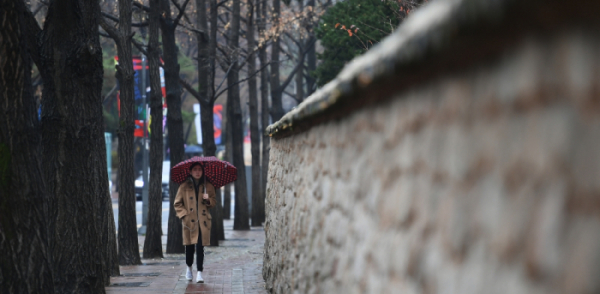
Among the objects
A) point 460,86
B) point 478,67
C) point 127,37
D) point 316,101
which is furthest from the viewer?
point 127,37

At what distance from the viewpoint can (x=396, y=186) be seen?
113 inches

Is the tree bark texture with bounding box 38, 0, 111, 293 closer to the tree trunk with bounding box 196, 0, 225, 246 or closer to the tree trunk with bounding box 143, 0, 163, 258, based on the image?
the tree trunk with bounding box 143, 0, 163, 258

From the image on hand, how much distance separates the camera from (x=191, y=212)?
11.0 metres

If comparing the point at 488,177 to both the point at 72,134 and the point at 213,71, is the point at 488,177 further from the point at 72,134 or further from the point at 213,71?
the point at 213,71

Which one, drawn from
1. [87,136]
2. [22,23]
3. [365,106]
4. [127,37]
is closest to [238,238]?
[127,37]

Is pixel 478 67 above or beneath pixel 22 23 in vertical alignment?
beneath

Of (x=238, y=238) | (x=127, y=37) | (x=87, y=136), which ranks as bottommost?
(x=238, y=238)

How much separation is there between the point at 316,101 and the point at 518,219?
293 cm

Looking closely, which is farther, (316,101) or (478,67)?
(316,101)

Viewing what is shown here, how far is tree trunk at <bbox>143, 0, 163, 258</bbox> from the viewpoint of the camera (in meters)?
15.5

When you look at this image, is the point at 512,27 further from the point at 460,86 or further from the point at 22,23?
the point at 22,23

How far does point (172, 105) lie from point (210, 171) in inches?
209

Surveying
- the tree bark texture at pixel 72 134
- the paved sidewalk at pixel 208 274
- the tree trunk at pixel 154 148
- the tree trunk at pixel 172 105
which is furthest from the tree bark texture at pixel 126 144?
the tree bark texture at pixel 72 134

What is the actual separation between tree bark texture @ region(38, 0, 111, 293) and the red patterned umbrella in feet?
9.26
